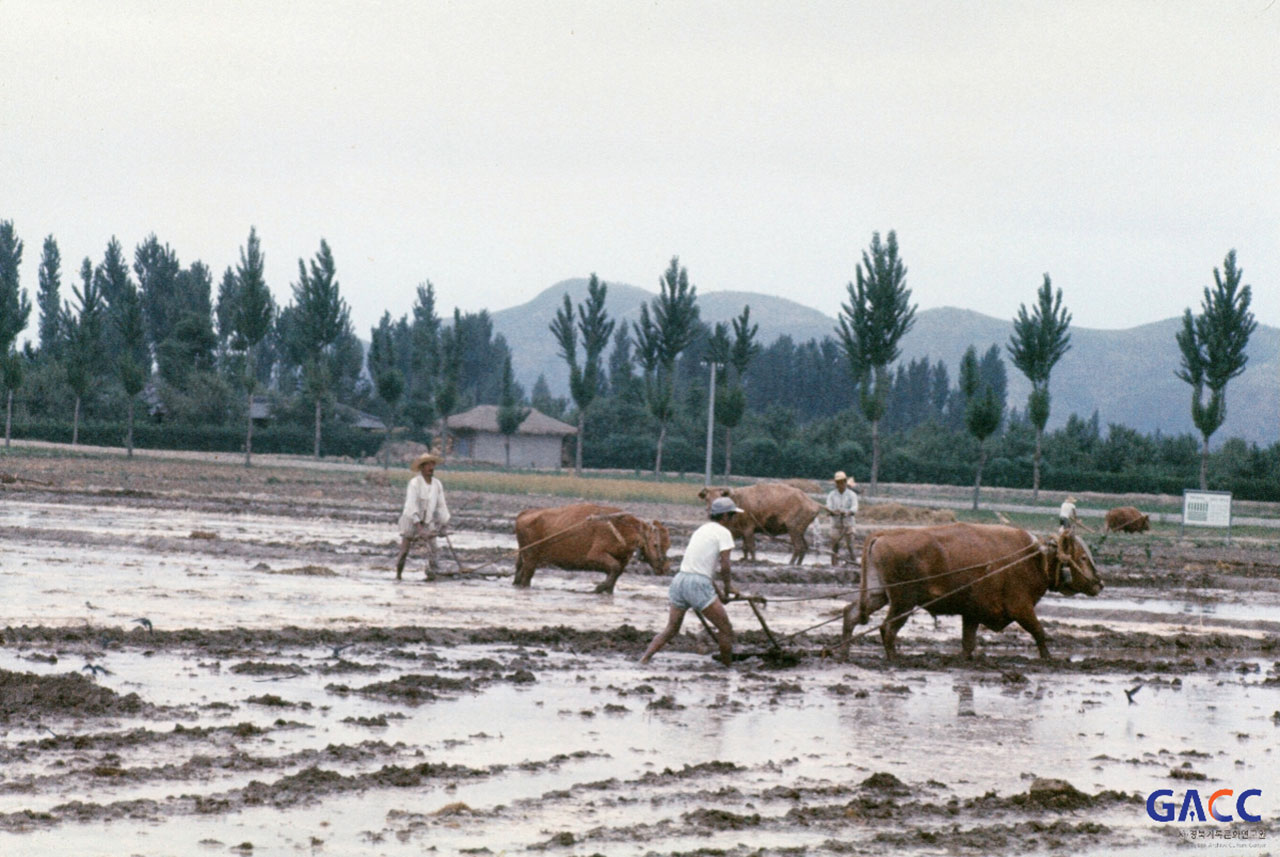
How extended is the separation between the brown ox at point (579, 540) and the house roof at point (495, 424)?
74.0m

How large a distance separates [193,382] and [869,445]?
38.5 metres

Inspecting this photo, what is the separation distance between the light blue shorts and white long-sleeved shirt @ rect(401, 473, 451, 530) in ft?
23.9

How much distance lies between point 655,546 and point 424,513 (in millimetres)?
3274

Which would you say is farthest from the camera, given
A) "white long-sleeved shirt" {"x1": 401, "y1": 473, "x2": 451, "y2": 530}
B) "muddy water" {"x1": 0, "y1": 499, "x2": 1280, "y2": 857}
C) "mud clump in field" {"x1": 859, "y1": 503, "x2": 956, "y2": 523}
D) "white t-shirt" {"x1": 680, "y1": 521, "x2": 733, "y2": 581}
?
"mud clump in field" {"x1": 859, "y1": 503, "x2": 956, "y2": 523}

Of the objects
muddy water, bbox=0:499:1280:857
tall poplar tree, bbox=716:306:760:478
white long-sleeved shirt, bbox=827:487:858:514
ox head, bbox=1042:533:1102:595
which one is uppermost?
tall poplar tree, bbox=716:306:760:478

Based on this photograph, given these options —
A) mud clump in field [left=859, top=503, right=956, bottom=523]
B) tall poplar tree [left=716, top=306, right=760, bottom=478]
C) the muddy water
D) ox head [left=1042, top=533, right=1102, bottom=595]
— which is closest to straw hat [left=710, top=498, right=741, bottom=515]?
the muddy water

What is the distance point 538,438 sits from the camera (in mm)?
96750

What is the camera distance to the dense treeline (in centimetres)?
6544

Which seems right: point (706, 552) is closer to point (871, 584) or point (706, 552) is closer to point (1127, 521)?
point (871, 584)

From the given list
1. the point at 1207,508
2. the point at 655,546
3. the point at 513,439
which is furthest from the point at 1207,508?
the point at 513,439

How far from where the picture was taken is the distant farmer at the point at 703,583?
43.7ft

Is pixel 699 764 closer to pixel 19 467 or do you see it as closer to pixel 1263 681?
pixel 1263 681

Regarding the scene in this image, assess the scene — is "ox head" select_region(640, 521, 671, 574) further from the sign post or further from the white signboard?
the white signboard

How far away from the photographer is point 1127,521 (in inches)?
1708
